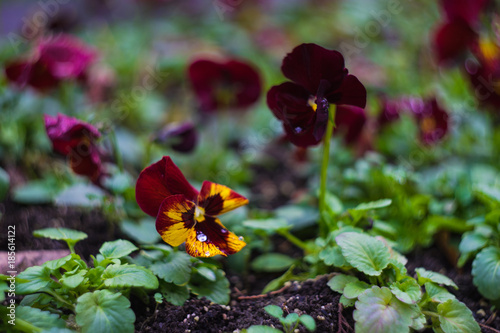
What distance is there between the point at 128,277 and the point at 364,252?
0.55m

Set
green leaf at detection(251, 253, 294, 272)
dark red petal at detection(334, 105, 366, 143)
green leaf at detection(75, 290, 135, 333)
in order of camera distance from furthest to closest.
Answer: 1. dark red petal at detection(334, 105, 366, 143)
2. green leaf at detection(251, 253, 294, 272)
3. green leaf at detection(75, 290, 135, 333)

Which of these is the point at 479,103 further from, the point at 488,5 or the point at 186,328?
the point at 186,328

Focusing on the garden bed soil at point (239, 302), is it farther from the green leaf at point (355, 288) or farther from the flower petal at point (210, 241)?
the flower petal at point (210, 241)

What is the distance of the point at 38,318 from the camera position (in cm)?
94

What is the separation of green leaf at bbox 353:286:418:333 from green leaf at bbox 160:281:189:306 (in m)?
0.40

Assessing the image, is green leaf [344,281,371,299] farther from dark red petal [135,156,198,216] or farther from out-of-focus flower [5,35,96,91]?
out-of-focus flower [5,35,96,91]

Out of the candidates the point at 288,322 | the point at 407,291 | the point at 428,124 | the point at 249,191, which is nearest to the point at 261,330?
the point at 288,322

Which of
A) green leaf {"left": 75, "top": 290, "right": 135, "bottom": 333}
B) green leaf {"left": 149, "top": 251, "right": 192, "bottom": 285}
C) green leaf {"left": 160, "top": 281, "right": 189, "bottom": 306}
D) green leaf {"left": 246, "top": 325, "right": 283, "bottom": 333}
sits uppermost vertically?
green leaf {"left": 75, "top": 290, "right": 135, "bottom": 333}

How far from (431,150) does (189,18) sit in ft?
8.38

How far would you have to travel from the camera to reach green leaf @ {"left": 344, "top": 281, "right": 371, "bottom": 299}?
1045 millimetres

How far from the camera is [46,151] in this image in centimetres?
192

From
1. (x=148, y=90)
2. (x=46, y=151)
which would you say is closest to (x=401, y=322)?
(x=46, y=151)

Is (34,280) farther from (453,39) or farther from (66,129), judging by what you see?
(453,39)

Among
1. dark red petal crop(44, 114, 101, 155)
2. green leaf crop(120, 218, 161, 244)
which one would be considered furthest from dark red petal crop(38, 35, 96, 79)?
green leaf crop(120, 218, 161, 244)
